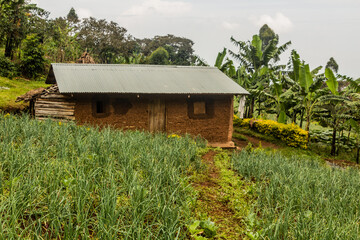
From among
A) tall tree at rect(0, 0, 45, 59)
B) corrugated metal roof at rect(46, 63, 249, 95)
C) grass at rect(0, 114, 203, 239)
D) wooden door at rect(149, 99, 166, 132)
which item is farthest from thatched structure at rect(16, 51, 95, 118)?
tall tree at rect(0, 0, 45, 59)

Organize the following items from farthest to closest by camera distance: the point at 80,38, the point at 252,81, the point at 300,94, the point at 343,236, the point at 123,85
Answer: the point at 80,38
the point at 252,81
the point at 300,94
the point at 123,85
the point at 343,236

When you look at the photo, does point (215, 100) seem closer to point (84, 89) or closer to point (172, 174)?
point (84, 89)

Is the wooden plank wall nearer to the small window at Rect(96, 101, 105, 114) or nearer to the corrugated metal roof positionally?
the corrugated metal roof

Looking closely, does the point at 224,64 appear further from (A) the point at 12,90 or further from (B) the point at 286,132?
(A) the point at 12,90

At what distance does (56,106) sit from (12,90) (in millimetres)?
7531

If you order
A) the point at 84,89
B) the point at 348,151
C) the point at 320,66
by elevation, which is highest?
the point at 320,66

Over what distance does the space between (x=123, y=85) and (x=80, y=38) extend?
77.8 ft

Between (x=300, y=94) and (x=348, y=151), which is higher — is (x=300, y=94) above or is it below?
above

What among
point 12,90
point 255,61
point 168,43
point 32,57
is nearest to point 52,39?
point 32,57

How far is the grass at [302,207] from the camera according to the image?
293cm

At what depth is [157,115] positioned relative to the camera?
12.4 m

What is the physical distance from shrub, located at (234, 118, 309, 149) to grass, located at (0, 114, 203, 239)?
38.4 ft

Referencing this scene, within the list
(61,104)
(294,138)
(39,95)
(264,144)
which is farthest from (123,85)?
(294,138)

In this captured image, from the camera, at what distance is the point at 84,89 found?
1120cm
